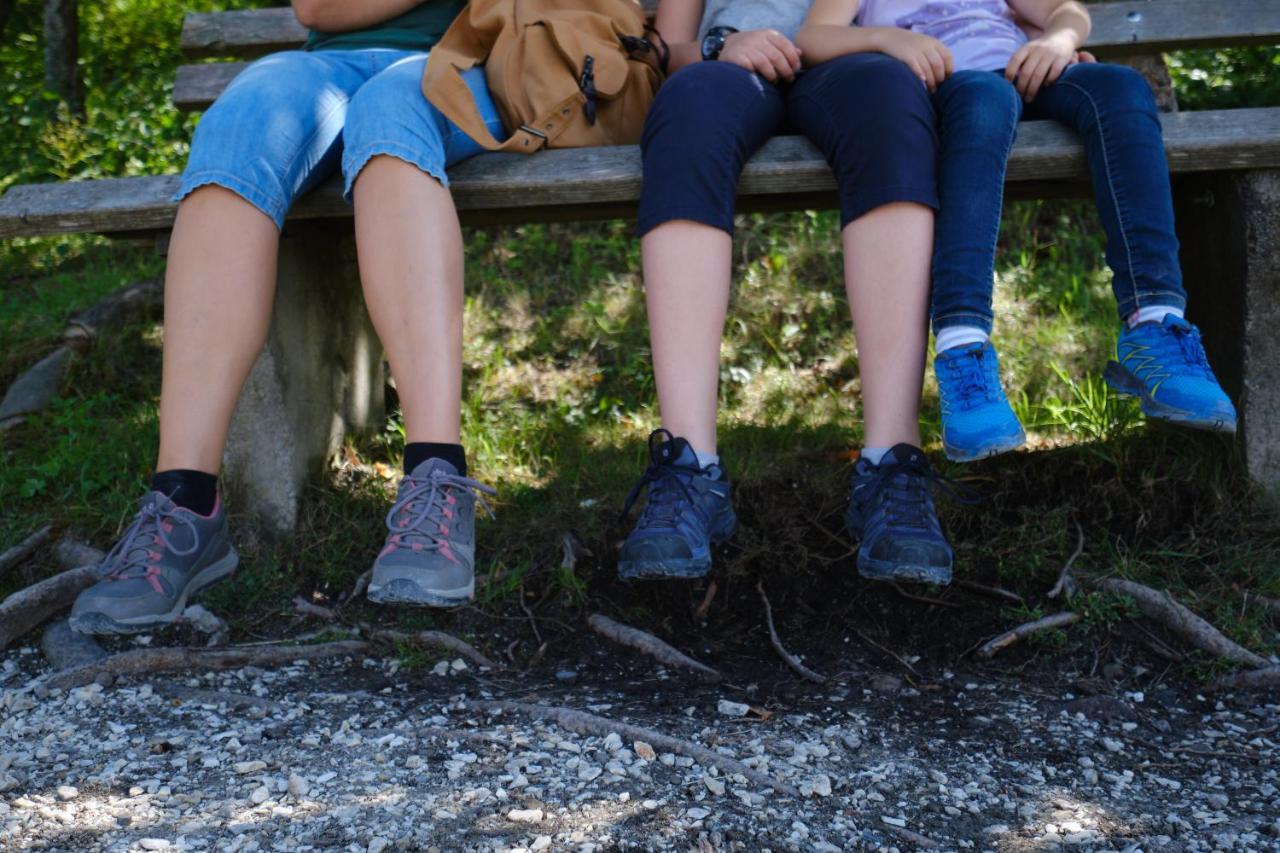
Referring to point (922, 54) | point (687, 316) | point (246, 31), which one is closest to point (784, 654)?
point (687, 316)

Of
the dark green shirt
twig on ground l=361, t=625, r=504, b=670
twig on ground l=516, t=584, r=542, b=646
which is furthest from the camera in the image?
the dark green shirt

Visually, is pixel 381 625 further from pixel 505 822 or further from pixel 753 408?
pixel 753 408

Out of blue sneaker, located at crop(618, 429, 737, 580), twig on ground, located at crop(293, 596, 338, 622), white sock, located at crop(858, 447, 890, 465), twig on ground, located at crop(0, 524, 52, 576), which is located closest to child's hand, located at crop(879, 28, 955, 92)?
white sock, located at crop(858, 447, 890, 465)

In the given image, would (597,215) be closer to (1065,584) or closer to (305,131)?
(305,131)

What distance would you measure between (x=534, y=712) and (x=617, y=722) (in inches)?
7.2

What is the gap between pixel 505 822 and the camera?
195 centimetres

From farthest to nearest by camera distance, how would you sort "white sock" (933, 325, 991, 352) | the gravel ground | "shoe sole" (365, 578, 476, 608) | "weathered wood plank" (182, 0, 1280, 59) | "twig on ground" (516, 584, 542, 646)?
"weathered wood plank" (182, 0, 1280, 59)
"twig on ground" (516, 584, 542, 646)
"white sock" (933, 325, 991, 352)
"shoe sole" (365, 578, 476, 608)
the gravel ground

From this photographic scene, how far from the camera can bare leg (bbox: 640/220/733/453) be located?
254 centimetres

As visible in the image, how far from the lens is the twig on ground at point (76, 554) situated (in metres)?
3.12

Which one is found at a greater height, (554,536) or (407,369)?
(407,369)

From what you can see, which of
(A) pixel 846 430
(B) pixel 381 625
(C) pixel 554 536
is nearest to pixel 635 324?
(A) pixel 846 430

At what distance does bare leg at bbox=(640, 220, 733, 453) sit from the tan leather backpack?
0.47 meters

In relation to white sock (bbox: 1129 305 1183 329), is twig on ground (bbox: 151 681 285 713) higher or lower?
lower

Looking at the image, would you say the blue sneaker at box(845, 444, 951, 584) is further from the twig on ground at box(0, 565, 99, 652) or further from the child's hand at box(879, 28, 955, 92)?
the twig on ground at box(0, 565, 99, 652)
